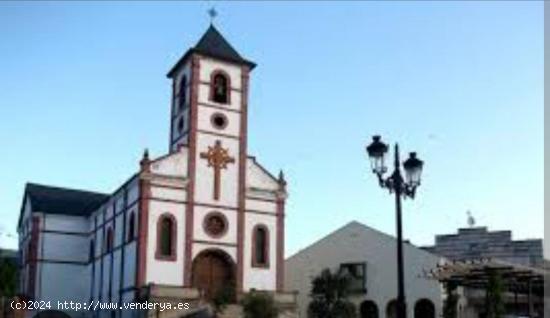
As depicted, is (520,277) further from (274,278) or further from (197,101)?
(197,101)

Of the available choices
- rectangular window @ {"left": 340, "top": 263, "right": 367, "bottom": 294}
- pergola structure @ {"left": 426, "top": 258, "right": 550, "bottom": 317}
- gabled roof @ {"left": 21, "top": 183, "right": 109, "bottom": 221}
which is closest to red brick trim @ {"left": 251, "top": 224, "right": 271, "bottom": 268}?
rectangular window @ {"left": 340, "top": 263, "right": 367, "bottom": 294}

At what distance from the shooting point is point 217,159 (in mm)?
45656

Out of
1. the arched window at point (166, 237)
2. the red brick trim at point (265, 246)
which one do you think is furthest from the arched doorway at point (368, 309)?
the arched window at point (166, 237)

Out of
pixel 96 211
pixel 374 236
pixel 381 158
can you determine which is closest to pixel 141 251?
pixel 96 211

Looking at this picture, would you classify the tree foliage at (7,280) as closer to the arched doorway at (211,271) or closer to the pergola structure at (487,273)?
the arched doorway at (211,271)

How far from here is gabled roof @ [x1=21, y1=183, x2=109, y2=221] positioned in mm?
56769

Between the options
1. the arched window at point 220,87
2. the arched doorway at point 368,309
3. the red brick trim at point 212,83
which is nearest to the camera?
the red brick trim at point 212,83

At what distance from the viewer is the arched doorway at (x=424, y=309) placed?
160 ft

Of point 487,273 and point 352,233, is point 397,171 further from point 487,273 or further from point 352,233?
point 352,233

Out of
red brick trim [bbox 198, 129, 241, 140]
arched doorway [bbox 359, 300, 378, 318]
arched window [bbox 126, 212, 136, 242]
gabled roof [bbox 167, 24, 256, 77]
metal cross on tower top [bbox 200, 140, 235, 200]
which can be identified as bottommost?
arched doorway [bbox 359, 300, 378, 318]

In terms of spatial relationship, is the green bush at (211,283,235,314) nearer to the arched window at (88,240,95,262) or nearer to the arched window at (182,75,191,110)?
the arched window at (182,75,191,110)

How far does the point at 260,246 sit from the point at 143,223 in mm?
7507

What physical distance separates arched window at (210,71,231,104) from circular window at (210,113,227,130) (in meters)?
0.93

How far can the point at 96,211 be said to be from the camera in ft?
178
